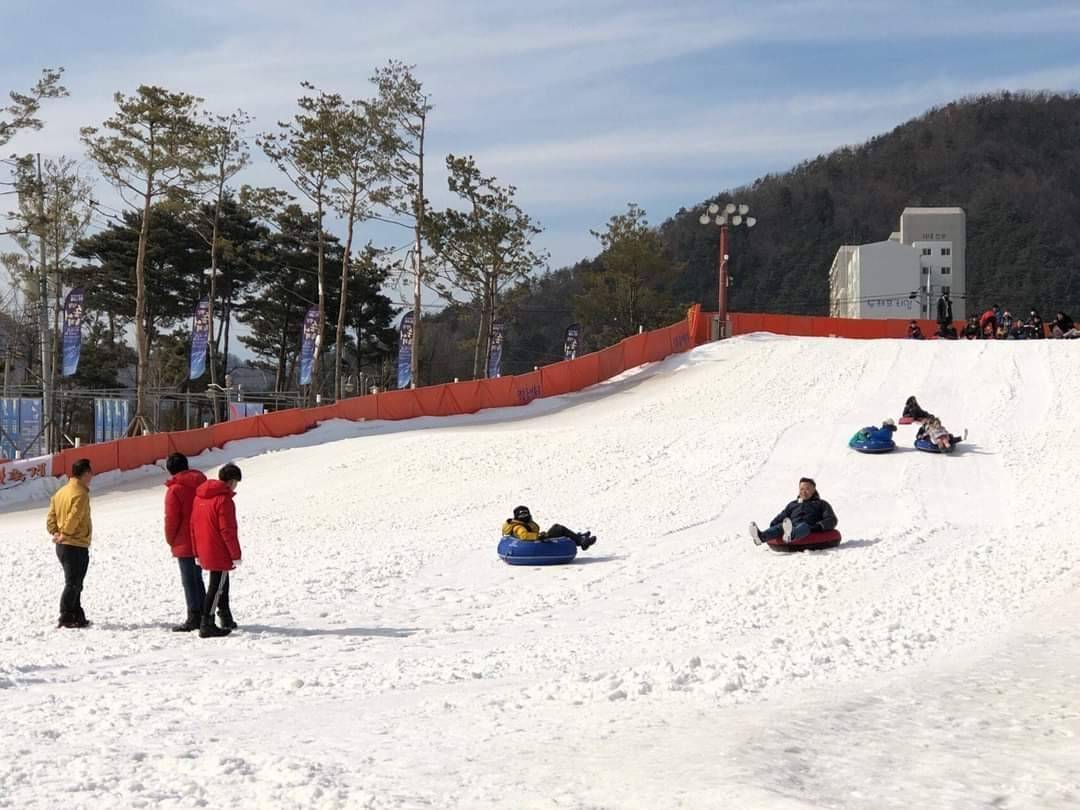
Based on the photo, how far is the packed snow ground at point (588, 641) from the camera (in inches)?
212

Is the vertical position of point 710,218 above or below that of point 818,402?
above

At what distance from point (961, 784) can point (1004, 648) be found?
4.13 metres

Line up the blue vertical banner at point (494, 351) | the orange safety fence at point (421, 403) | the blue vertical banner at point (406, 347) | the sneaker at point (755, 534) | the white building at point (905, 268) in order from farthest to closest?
the white building at point (905, 268)
the blue vertical banner at point (494, 351)
the blue vertical banner at point (406, 347)
the orange safety fence at point (421, 403)
the sneaker at point (755, 534)

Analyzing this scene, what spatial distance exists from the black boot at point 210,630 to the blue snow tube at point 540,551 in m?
4.68

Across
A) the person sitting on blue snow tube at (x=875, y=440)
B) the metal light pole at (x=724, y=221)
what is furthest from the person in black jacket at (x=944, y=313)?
the person sitting on blue snow tube at (x=875, y=440)

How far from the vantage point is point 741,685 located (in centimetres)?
761

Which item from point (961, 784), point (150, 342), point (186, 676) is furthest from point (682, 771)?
point (150, 342)

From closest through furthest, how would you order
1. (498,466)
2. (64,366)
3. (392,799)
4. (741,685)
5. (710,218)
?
(392,799) → (741,685) → (498,466) → (64,366) → (710,218)

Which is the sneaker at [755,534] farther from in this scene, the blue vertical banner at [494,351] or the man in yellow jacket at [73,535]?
the blue vertical banner at [494,351]

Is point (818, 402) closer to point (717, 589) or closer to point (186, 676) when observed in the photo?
point (717, 589)

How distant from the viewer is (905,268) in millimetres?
118375

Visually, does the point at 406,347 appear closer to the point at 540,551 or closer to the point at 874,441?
the point at 874,441

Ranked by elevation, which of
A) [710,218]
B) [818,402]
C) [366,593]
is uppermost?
[710,218]

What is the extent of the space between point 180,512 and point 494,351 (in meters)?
Result: 44.9
